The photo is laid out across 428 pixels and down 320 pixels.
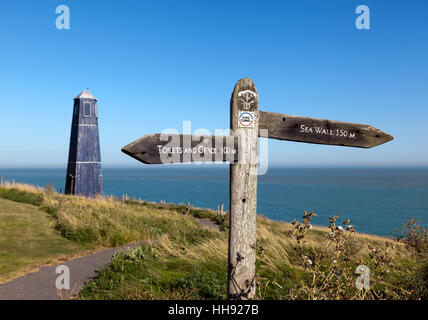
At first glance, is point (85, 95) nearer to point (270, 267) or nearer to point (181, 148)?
point (270, 267)

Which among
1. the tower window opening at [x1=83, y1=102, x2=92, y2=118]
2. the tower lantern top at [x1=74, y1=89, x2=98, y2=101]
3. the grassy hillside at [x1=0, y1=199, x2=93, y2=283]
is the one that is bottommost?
the grassy hillside at [x1=0, y1=199, x2=93, y2=283]

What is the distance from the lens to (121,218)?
39.3 ft

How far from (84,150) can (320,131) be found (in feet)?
61.6

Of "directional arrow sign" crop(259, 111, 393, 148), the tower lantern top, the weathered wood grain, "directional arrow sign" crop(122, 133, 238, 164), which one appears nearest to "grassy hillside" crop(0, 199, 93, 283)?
"directional arrow sign" crop(122, 133, 238, 164)

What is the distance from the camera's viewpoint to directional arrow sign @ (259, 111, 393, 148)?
405cm

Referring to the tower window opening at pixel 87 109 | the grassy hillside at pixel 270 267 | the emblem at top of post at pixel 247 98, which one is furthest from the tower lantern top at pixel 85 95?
the emblem at top of post at pixel 247 98

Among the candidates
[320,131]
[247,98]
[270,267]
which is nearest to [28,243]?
Result: [270,267]

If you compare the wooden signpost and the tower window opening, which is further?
the tower window opening

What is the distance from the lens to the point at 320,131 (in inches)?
169

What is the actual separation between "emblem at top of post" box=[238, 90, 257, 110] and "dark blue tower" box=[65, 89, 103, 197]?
18.5 m

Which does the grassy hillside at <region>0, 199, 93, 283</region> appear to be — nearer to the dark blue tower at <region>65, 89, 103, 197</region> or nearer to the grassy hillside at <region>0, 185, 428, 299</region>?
the grassy hillside at <region>0, 185, 428, 299</region>
